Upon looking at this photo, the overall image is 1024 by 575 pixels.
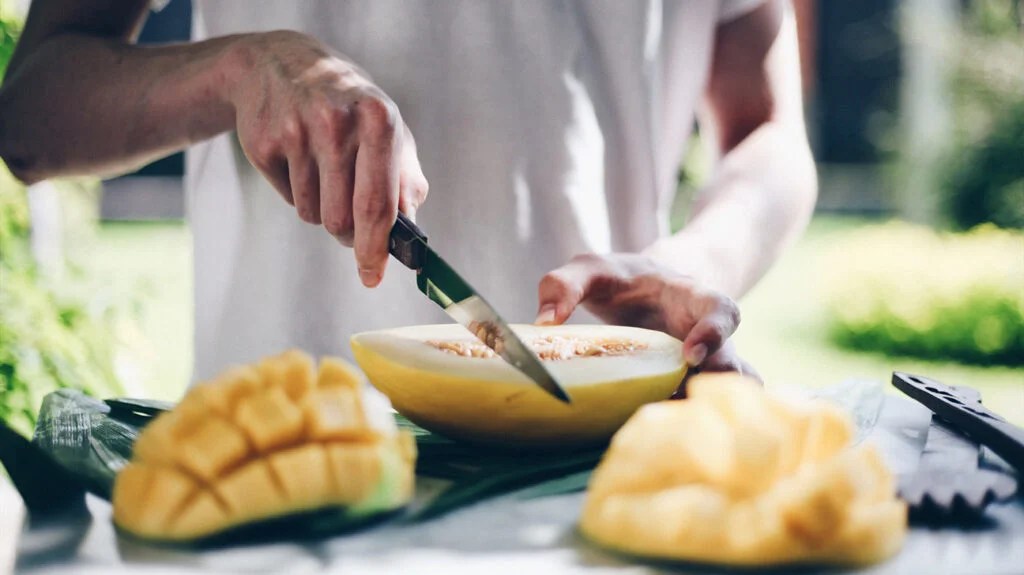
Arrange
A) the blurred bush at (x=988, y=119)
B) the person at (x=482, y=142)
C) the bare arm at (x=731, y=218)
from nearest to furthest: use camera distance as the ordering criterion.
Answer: the bare arm at (x=731, y=218)
the person at (x=482, y=142)
the blurred bush at (x=988, y=119)

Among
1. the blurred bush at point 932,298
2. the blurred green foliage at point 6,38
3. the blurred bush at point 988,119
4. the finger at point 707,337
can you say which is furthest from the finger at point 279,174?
the blurred bush at point 988,119

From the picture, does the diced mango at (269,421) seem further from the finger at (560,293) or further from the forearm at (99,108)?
the forearm at (99,108)

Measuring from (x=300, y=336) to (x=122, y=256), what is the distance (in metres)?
9.42

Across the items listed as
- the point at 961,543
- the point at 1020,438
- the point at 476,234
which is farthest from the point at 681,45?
the point at 961,543

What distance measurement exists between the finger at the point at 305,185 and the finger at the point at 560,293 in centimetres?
36

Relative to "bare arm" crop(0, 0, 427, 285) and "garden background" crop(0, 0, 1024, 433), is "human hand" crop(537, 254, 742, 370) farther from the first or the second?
"garden background" crop(0, 0, 1024, 433)

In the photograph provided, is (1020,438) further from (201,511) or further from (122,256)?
(122,256)

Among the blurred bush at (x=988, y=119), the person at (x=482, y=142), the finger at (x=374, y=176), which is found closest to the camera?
the finger at (x=374, y=176)

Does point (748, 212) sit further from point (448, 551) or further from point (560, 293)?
point (448, 551)

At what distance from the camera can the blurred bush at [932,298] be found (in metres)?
7.46

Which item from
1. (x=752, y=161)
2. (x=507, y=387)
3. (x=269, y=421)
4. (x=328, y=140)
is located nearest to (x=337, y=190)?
(x=328, y=140)

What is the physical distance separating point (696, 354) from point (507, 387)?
0.31m

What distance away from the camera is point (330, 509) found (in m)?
1.02

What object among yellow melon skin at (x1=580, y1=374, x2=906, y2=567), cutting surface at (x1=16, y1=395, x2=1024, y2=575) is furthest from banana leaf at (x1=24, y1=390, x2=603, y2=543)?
yellow melon skin at (x1=580, y1=374, x2=906, y2=567)
